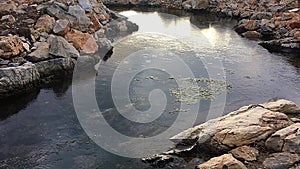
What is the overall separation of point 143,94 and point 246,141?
7081 millimetres

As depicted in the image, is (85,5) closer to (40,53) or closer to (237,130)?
(40,53)

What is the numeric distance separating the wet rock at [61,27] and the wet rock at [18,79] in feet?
14.9

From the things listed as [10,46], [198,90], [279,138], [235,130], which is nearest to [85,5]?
[10,46]

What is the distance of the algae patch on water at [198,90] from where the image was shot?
17.3m

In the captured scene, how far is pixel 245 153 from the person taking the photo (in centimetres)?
1117

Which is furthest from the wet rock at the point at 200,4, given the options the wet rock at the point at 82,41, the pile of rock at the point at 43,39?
the wet rock at the point at 82,41

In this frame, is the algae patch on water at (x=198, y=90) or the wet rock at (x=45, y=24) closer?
the algae patch on water at (x=198, y=90)

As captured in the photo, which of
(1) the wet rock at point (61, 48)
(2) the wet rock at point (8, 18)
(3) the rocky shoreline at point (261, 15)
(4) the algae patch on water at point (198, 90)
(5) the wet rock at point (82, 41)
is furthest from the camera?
(3) the rocky shoreline at point (261, 15)

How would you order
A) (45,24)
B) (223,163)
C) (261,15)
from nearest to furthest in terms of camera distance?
1. (223,163)
2. (45,24)
3. (261,15)

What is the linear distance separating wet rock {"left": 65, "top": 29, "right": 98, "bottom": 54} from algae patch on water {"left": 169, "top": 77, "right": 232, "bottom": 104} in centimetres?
702

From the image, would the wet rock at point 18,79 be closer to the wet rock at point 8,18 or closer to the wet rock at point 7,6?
the wet rock at point 8,18

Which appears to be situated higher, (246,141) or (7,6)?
(7,6)

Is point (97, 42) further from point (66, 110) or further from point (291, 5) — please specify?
point (291, 5)

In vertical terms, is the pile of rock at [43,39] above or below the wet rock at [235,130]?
above
